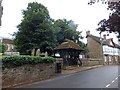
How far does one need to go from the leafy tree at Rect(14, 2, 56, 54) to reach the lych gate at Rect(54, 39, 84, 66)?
1.94 metres

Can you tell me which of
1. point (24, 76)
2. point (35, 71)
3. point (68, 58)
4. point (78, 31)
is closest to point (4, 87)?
point (24, 76)

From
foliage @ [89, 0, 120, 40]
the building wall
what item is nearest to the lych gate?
foliage @ [89, 0, 120, 40]

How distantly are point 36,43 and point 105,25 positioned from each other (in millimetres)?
27010

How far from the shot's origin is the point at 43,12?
35.6m

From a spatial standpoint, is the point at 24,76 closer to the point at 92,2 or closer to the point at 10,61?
the point at 10,61

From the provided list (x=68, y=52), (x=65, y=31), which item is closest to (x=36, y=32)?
(x=68, y=52)

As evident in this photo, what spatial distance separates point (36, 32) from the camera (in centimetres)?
3462

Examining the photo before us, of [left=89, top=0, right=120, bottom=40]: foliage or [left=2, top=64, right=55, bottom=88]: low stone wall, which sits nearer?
[left=89, top=0, right=120, bottom=40]: foliage

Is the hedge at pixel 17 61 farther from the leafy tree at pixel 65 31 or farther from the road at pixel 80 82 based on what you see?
the leafy tree at pixel 65 31

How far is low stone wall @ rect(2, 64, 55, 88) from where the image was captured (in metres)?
15.7

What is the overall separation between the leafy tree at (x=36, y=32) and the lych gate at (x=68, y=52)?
1937 millimetres

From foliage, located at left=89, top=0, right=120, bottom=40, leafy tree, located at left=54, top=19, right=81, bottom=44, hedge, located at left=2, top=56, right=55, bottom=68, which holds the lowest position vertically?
hedge, located at left=2, top=56, right=55, bottom=68

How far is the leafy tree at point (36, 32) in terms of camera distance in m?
34.7

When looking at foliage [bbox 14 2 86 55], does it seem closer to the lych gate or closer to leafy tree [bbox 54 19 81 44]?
the lych gate
